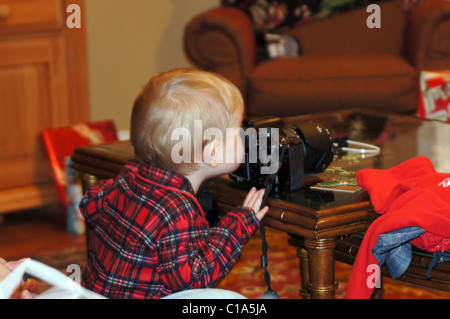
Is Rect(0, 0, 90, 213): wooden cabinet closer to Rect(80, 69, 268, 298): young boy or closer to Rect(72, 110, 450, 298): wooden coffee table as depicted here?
Rect(72, 110, 450, 298): wooden coffee table

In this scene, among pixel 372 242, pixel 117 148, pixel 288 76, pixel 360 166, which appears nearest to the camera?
pixel 372 242

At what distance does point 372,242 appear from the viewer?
992mm

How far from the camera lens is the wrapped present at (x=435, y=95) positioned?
6.41 ft

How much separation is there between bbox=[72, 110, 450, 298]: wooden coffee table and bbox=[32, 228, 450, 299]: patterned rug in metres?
0.37

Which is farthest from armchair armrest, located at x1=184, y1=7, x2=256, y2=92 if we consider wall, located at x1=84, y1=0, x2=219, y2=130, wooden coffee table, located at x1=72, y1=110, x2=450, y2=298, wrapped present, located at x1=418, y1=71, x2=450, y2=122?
wooden coffee table, located at x1=72, y1=110, x2=450, y2=298

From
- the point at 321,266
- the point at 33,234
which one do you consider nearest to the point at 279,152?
the point at 321,266

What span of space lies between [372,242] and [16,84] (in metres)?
1.76

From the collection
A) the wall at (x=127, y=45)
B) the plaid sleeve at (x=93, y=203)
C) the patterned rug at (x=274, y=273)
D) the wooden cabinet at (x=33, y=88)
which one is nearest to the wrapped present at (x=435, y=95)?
the patterned rug at (x=274, y=273)

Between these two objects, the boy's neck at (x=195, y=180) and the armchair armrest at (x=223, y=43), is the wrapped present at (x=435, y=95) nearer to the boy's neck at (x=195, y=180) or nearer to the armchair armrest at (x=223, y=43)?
the armchair armrest at (x=223, y=43)

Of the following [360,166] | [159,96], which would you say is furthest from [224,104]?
[360,166]

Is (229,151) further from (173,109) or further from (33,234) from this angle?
(33,234)

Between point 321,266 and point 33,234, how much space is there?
1.52m

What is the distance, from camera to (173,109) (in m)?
0.99
